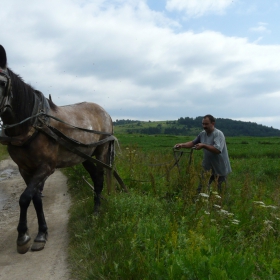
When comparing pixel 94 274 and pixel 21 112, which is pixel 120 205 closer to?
pixel 94 274

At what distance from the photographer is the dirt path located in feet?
11.6

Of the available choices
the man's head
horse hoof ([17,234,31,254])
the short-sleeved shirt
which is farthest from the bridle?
the short-sleeved shirt

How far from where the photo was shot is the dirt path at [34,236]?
3.54 m

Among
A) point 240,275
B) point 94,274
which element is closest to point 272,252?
point 240,275

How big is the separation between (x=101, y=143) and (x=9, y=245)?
2026mm

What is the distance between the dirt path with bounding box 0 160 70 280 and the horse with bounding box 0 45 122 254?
0.20 meters

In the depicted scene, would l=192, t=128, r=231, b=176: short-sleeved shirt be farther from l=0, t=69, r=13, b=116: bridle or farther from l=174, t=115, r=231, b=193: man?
l=0, t=69, r=13, b=116: bridle

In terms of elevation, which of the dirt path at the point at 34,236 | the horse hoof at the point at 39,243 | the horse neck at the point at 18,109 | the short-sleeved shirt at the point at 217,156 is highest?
the horse neck at the point at 18,109

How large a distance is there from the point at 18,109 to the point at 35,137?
0.39 meters

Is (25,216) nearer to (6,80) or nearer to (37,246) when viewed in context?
(37,246)

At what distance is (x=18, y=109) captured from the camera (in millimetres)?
3932

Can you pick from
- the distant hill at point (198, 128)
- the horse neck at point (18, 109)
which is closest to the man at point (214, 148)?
the horse neck at point (18, 109)

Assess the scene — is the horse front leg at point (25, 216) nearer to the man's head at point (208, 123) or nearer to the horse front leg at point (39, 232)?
the horse front leg at point (39, 232)

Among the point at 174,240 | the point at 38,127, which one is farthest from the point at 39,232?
the point at 174,240
